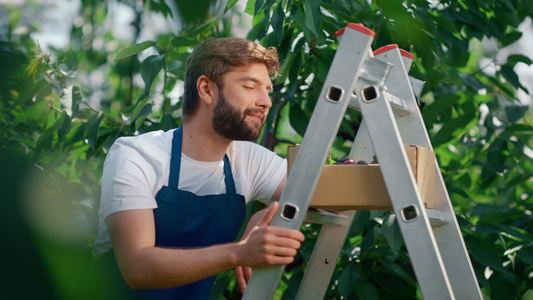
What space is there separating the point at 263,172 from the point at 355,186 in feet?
1.44

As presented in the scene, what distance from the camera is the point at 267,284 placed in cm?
103

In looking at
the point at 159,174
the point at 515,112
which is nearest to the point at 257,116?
the point at 159,174

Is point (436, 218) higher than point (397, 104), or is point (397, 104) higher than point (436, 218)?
point (397, 104)

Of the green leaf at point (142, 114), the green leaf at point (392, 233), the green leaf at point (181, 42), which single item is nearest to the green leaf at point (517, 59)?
the green leaf at point (392, 233)

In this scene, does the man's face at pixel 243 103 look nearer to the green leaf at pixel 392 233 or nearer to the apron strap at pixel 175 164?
the apron strap at pixel 175 164

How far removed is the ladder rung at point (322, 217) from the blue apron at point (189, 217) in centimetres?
27

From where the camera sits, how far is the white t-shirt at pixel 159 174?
46.3 inches

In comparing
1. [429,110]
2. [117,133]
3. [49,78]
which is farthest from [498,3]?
[49,78]

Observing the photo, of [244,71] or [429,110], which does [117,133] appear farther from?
[429,110]

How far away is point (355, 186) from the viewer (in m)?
1.06

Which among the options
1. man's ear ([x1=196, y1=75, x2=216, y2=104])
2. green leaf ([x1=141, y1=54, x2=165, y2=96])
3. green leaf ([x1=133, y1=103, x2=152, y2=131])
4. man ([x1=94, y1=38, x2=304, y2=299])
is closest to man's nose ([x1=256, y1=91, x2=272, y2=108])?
man ([x1=94, y1=38, x2=304, y2=299])

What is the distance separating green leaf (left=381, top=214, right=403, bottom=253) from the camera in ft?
4.40

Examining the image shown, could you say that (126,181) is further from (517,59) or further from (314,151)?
(517,59)

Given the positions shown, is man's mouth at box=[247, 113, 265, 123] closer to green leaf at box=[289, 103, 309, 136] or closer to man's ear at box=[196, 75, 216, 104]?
man's ear at box=[196, 75, 216, 104]
